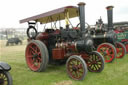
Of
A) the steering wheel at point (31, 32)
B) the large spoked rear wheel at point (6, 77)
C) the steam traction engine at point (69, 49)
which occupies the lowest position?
the large spoked rear wheel at point (6, 77)

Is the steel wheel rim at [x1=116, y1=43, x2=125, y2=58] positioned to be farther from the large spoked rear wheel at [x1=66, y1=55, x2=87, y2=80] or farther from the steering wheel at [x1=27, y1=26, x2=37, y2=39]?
the steering wheel at [x1=27, y1=26, x2=37, y2=39]

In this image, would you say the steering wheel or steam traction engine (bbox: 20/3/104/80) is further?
the steering wheel

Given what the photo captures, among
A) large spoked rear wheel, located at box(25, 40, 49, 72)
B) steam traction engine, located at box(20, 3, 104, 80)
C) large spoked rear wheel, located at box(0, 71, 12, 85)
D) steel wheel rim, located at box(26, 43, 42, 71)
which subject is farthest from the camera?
steel wheel rim, located at box(26, 43, 42, 71)

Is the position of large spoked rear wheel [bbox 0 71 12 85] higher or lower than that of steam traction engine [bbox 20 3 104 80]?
lower

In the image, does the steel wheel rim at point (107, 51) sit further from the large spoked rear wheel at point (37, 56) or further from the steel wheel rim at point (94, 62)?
the large spoked rear wheel at point (37, 56)

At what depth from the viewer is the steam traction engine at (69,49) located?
10.5ft

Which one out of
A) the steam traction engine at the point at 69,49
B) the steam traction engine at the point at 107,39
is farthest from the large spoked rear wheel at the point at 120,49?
the steam traction engine at the point at 69,49

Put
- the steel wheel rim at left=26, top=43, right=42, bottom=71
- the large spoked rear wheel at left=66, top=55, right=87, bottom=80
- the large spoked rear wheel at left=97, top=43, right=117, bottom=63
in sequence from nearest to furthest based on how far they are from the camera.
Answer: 1. the large spoked rear wheel at left=66, top=55, right=87, bottom=80
2. the steel wheel rim at left=26, top=43, right=42, bottom=71
3. the large spoked rear wheel at left=97, top=43, right=117, bottom=63

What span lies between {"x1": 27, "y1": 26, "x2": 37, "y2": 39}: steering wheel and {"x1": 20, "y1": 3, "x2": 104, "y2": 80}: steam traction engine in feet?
1.44

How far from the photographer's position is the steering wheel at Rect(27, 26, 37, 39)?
4711 millimetres

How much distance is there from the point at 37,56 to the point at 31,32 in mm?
1238

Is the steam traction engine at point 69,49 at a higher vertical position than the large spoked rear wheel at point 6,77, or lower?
higher

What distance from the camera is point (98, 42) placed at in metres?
5.89

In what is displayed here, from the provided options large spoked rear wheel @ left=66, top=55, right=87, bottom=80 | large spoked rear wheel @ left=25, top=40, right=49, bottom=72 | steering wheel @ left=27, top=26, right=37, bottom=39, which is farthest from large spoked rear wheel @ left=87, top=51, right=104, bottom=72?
steering wheel @ left=27, top=26, right=37, bottom=39
